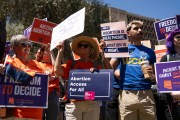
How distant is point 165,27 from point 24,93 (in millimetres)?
3432

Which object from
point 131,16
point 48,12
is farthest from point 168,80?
point 131,16

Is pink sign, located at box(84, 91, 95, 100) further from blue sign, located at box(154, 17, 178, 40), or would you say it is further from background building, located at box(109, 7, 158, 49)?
background building, located at box(109, 7, 158, 49)

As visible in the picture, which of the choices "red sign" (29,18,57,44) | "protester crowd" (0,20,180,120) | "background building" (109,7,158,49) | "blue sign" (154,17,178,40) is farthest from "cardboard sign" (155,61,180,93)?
"background building" (109,7,158,49)

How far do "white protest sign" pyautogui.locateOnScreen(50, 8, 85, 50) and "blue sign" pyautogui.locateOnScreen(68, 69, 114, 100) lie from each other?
50 cm

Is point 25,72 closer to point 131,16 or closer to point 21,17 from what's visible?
point 21,17

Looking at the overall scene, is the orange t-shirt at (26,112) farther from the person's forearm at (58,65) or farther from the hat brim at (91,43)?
the hat brim at (91,43)

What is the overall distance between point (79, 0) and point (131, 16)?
6.21m

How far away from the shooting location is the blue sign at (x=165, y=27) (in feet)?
21.9

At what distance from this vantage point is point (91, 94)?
4.88 m

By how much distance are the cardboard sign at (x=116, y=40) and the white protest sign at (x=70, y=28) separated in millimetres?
629

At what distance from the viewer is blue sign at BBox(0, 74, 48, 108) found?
4262mm

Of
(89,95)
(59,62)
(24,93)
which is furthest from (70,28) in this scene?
(24,93)

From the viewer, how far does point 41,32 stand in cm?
634

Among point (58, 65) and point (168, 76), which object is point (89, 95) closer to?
point (58, 65)
